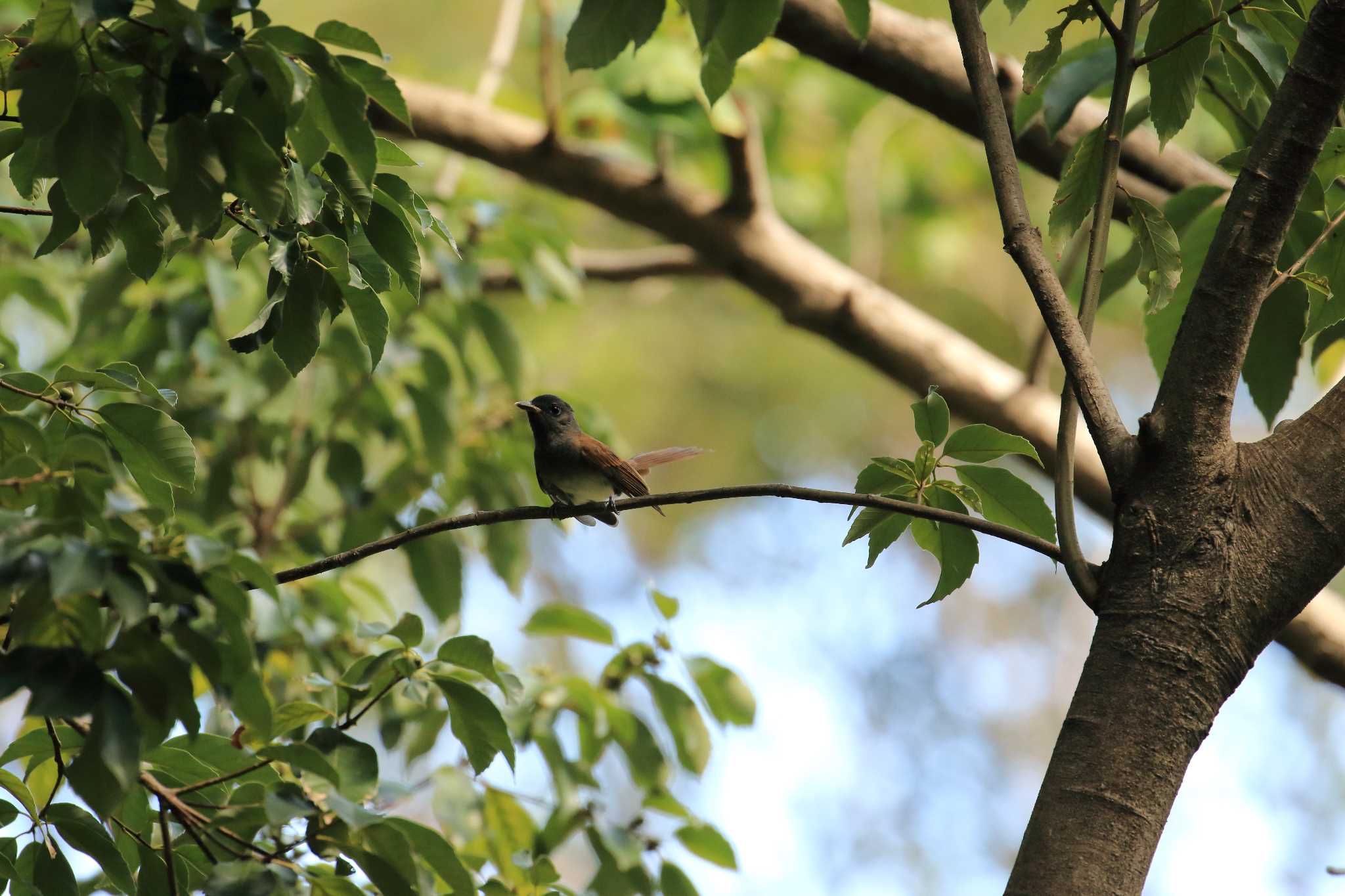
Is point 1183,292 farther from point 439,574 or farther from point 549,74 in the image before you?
point 549,74

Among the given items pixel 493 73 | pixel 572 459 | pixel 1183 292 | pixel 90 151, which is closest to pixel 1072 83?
pixel 1183 292

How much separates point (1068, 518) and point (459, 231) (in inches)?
119

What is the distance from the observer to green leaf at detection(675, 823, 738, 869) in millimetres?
2859

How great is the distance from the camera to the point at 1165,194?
11.0 feet

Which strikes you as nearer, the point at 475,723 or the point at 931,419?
the point at 931,419

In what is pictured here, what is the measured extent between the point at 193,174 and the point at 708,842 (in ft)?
6.80

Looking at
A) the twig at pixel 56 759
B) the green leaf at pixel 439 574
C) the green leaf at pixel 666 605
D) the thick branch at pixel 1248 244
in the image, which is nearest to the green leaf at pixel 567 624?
the green leaf at pixel 666 605

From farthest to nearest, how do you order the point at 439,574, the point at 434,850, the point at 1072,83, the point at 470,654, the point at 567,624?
the point at 439,574 < the point at 567,624 < the point at 1072,83 < the point at 470,654 < the point at 434,850

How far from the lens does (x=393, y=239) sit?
1.72m

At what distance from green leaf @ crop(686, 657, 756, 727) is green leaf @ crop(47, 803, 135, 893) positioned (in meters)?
1.71

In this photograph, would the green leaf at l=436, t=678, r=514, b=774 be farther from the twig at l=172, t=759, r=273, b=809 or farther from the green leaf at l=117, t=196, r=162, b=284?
the green leaf at l=117, t=196, r=162, b=284

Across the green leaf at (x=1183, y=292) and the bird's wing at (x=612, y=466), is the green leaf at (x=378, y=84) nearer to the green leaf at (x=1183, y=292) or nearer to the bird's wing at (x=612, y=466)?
the green leaf at (x=1183, y=292)

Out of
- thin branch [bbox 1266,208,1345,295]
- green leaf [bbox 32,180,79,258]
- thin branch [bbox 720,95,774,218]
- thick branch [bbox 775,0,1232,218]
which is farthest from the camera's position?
thin branch [bbox 720,95,774,218]

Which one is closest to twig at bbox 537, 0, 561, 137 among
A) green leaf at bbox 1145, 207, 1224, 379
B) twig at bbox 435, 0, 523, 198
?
twig at bbox 435, 0, 523, 198
